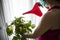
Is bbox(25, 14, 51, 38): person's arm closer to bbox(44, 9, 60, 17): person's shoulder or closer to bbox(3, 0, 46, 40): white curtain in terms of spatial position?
bbox(44, 9, 60, 17): person's shoulder

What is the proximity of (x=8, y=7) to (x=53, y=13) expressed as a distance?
754mm

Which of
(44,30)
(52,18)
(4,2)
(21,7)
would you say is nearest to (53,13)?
(52,18)

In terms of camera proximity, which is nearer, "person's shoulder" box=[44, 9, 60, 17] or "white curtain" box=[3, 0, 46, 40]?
"person's shoulder" box=[44, 9, 60, 17]

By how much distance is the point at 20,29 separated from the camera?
3.87ft

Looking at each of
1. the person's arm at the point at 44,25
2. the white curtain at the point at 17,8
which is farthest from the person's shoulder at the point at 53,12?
the white curtain at the point at 17,8

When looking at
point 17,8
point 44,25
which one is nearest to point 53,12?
point 44,25

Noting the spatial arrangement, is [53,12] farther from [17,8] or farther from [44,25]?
[17,8]

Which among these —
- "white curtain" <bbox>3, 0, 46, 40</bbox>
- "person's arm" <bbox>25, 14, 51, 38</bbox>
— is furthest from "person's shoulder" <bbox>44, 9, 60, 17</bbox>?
"white curtain" <bbox>3, 0, 46, 40</bbox>

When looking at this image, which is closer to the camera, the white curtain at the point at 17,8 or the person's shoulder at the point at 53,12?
the person's shoulder at the point at 53,12

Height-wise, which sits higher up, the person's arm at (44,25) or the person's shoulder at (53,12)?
the person's shoulder at (53,12)

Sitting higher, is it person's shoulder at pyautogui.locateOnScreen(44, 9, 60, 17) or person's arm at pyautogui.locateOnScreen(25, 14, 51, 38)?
person's shoulder at pyautogui.locateOnScreen(44, 9, 60, 17)

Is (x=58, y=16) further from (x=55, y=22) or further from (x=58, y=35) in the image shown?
(x=58, y=35)

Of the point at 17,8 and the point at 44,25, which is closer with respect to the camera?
the point at 44,25

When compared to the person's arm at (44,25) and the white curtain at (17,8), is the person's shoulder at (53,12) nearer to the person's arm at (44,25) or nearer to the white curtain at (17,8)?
the person's arm at (44,25)
